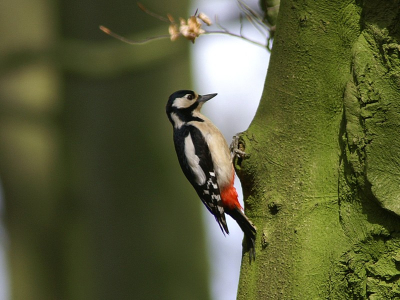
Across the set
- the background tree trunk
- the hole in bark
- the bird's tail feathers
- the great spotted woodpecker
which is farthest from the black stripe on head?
the hole in bark

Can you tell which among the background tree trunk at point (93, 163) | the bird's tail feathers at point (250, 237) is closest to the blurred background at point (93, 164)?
the background tree trunk at point (93, 163)

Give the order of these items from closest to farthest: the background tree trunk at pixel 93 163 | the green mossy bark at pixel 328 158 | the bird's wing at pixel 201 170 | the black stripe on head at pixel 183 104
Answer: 1. the green mossy bark at pixel 328 158
2. the bird's wing at pixel 201 170
3. the black stripe on head at pixel 183 104
4. the background tree trunk at pixel 93 163

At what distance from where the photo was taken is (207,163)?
3.69 meters

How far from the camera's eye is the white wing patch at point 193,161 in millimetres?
3596

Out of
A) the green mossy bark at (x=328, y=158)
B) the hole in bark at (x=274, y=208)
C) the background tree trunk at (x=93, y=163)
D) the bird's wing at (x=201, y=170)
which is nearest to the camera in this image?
the green mossy bark at (x=328, y=158)

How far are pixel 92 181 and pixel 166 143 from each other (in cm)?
71

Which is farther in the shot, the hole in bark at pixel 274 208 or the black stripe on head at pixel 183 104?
the black stripe on head at pixel 183 104

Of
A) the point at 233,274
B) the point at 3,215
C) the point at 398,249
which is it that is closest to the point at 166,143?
the point at 3,215

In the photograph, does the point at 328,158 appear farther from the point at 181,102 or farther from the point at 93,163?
the point at 93,163

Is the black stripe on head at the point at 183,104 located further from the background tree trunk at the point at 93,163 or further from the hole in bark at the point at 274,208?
the hole in bark at the point at 274,208

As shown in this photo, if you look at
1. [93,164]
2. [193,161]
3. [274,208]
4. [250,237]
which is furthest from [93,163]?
[274,208]

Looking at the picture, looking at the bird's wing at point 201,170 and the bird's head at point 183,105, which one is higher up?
the bird's head at point 183,105

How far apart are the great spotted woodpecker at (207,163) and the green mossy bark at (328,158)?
1030 millimetres

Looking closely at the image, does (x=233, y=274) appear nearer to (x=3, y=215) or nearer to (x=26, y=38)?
(x=3, y=215)
